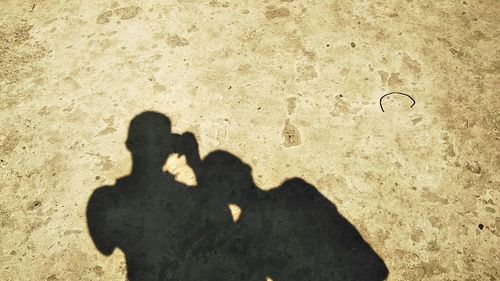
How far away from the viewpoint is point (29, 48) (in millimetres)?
4207

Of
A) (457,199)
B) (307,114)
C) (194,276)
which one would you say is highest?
(307,114)

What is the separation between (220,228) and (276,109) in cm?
141

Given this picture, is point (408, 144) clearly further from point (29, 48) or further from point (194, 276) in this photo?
point (29, 48)

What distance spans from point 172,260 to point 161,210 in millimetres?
473

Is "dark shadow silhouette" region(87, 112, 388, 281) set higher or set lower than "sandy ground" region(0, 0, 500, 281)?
lower

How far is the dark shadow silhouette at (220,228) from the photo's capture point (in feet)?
9.16

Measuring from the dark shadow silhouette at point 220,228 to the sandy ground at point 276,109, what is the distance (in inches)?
5.0

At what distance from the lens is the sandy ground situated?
116 inches

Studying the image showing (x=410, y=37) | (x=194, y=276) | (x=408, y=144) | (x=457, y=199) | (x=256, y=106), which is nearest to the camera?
(x=194, y=276)

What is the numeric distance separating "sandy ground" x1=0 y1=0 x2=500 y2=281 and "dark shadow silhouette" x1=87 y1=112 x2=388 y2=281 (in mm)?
127

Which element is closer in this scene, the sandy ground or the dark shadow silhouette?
the dark shadow silhouette

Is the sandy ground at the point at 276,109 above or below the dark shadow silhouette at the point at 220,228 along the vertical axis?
above

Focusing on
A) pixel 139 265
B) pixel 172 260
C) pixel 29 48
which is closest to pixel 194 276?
pixel 172 260

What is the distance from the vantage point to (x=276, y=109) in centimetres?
361
